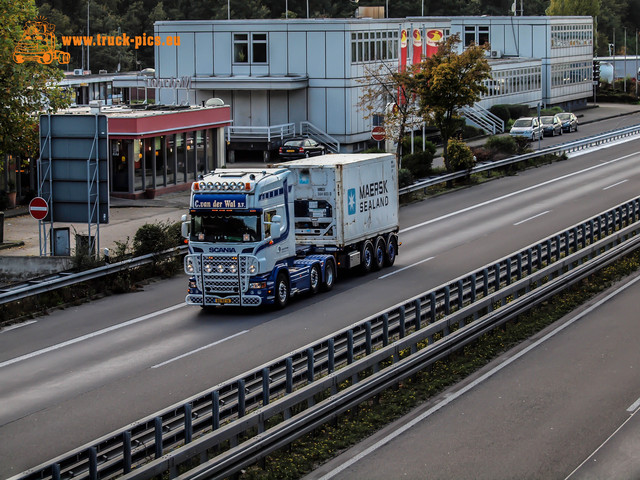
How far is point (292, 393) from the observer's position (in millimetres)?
15703

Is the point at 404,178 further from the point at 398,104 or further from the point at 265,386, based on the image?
the point at 265,386

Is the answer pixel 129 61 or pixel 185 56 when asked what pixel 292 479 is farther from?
pixel 129 61

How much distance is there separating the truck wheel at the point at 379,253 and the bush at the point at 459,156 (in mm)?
18642

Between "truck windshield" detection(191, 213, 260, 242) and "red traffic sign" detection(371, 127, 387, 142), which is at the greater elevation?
"red traffic sign" detection(371, 127, 387, 142)

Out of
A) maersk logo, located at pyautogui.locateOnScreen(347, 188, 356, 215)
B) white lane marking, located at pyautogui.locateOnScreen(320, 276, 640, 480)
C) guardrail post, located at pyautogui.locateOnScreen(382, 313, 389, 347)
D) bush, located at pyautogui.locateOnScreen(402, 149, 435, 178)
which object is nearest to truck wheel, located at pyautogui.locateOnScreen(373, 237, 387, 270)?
maersk logo, located at pyautogui.locateOnScreen(347, 188, 356, 215)

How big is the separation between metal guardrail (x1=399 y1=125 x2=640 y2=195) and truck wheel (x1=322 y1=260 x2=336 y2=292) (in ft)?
51.1

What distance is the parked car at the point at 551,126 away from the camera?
238ft

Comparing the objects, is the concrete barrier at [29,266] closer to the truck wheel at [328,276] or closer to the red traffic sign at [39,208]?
the red traffic sign at [39,208]

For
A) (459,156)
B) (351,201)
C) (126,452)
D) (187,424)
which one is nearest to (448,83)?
(459,156)

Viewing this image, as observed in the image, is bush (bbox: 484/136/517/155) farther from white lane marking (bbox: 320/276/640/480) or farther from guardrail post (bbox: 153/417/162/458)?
guardrail post (bbox: 153/417/162/458)

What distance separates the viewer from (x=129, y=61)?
11600 centimetres

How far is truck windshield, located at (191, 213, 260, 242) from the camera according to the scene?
83.4 ft

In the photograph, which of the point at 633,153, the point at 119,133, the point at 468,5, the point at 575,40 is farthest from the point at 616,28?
the point at 119,133

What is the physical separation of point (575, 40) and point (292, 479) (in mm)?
87978
